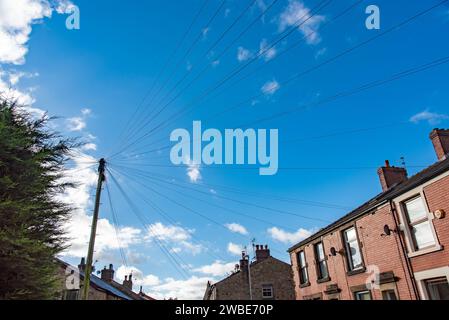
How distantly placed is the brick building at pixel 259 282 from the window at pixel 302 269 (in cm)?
1407

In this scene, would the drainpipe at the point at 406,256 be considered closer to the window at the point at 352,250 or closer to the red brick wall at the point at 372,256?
the red brick wall at the point at 372,256

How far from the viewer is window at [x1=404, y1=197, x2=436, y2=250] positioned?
12.8 m

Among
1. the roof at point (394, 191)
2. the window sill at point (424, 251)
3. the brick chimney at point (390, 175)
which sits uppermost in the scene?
the brick chimney at point (390, 175)

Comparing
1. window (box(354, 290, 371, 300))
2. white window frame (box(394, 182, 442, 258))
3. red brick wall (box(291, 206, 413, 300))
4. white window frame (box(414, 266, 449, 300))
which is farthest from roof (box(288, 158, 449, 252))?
window (box(354, 290, 371, 300))

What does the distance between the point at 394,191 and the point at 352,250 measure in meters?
4.29

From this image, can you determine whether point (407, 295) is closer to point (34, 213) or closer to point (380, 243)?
point (380, 243)

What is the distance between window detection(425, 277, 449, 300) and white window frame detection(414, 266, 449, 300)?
143 mm

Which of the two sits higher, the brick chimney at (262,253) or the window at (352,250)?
the brick chimney at (262,253)

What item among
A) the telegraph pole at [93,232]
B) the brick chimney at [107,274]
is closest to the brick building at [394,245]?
the telegraph pole at [93,232]

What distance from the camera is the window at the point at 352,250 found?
1666 cm

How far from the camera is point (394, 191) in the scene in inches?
586

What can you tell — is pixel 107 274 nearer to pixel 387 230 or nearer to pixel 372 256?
A: pixel 372 256

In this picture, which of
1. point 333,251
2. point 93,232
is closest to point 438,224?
point 333,251

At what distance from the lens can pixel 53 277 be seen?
9984mm
